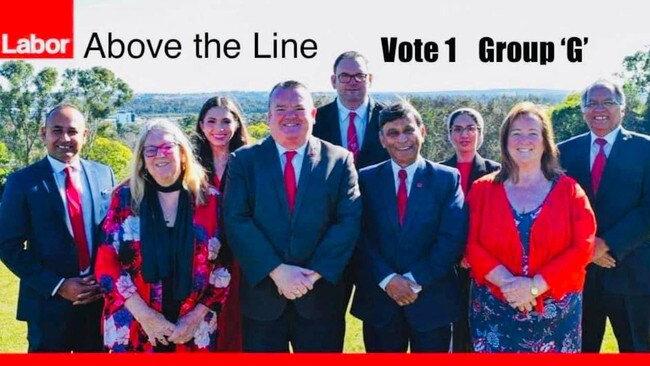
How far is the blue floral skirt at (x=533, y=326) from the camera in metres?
4.68

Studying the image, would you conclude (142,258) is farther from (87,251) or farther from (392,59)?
(392,59)

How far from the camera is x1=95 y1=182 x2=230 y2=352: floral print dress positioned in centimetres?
460

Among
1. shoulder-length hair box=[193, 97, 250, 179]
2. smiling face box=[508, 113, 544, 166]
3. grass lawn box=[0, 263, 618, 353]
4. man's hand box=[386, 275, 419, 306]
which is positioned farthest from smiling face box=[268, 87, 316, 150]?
grass lawn box=[0, 263, 618, 353]

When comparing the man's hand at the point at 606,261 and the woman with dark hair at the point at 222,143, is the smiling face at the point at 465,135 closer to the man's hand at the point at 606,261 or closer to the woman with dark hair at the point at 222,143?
the man's hand at the point at 606,261

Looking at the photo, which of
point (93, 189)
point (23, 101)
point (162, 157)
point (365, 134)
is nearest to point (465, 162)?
point (365, 134)

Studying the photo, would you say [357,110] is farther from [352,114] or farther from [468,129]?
[468,129]

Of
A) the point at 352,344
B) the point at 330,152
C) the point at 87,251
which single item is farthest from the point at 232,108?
the point at 352,344

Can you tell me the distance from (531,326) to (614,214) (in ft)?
3.83

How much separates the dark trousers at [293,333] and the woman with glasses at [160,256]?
11.9 inches

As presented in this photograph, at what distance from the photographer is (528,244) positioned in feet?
15.0

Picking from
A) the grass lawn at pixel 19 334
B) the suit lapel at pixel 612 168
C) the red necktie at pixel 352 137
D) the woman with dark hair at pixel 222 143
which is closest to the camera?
the woman with dark hair at pixel 222 143

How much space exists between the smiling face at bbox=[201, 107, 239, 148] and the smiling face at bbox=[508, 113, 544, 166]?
2097 mm

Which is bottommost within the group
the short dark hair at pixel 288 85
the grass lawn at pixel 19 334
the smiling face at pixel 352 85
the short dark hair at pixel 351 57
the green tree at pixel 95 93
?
the grass lawn at pixel 19 334

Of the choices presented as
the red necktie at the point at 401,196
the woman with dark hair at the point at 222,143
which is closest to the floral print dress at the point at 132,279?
the woman with dark hair at the point at 222,143
